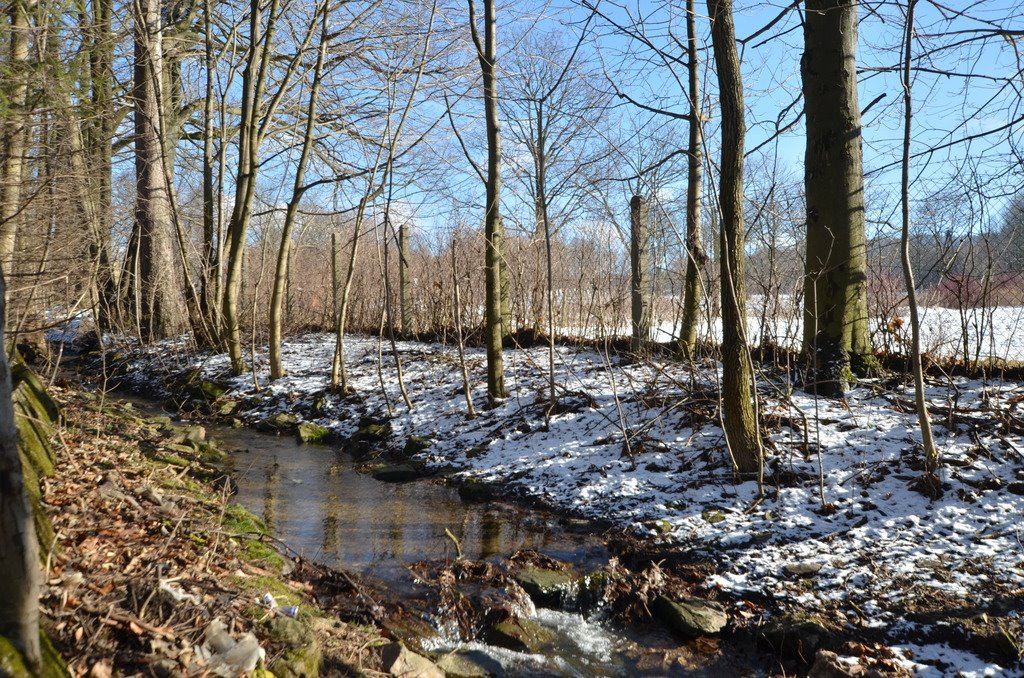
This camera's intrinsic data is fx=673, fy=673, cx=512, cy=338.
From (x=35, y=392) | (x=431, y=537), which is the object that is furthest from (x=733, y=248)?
(x=35, y=392)

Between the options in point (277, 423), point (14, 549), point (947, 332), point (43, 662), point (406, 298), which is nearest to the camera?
point (14, 549)

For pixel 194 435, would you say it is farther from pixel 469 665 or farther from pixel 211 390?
pixel 469 665

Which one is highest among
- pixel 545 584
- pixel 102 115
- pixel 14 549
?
pixel 102 115

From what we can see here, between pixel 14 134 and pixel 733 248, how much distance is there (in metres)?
7.78

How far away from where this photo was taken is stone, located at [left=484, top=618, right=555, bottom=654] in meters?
4.48

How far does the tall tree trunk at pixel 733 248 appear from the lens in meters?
5.93

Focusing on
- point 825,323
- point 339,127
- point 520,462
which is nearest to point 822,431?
point 825,323

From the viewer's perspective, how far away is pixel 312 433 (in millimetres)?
10117

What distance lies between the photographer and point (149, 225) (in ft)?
54.1

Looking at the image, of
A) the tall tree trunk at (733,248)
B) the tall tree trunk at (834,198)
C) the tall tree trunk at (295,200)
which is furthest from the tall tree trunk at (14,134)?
the tall tree trunk at (834,198)

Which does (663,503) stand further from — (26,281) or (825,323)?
(26,281)

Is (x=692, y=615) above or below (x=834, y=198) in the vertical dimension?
below

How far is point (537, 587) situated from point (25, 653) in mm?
3504

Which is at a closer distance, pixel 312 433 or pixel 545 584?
pixel 545 584
